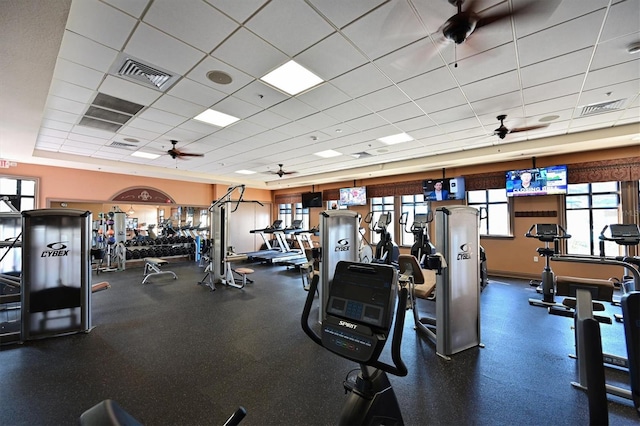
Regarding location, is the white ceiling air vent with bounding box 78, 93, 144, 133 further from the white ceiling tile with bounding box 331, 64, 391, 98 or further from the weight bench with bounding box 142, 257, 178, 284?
the weight bench with bounding box 142, 257, 178, 284

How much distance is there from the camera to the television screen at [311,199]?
10961mm

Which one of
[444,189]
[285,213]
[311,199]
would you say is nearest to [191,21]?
[444,189]

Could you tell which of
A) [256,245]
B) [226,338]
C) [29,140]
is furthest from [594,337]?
[256,245]

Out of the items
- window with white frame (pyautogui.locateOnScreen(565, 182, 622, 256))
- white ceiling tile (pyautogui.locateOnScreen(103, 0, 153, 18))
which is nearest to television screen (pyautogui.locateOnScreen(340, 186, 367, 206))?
window with white frame (pyautogui.locateOnScreen(565, 182, 622, 256))

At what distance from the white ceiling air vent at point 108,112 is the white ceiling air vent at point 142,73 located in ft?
2.73

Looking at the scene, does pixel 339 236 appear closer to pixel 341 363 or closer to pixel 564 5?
pixel 341 363

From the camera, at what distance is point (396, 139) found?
5.84 metres

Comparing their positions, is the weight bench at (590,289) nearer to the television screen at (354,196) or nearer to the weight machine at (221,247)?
the weight machine at (221,247)

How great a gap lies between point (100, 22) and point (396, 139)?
5.01m

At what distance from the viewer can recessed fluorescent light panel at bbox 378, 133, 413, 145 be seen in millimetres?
5609

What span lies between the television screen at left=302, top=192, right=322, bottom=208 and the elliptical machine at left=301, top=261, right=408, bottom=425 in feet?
31.2

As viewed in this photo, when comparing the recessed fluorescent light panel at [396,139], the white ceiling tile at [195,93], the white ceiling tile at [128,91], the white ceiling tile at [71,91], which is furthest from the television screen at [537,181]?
the white ceiling tile at [71,91]

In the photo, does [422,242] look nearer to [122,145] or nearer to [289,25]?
[289,25]

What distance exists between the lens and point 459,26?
6.98 ft
